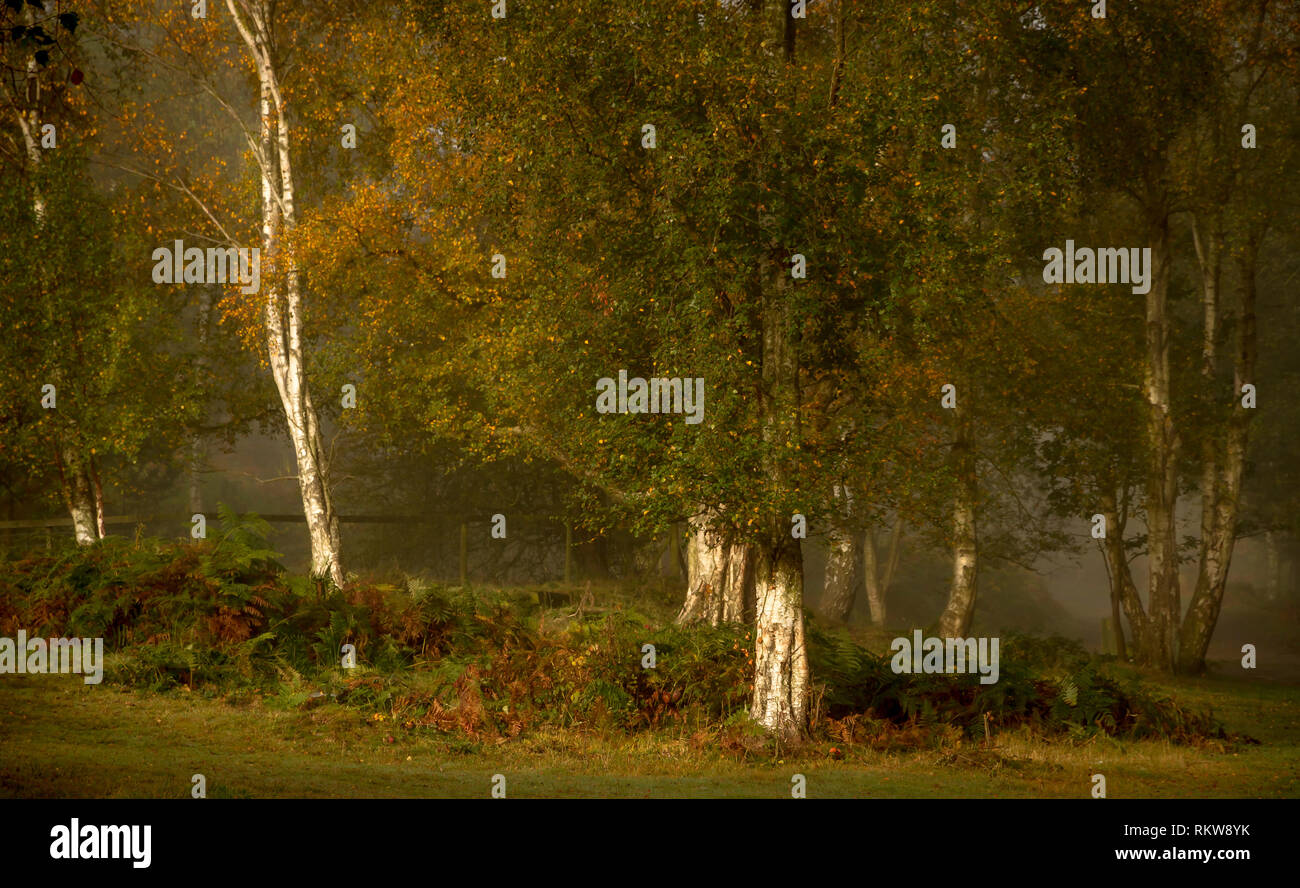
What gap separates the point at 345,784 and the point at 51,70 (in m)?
19.8

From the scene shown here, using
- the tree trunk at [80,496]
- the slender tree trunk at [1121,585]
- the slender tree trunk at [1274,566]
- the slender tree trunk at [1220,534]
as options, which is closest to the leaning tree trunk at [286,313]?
the tree trunk at [80,496]

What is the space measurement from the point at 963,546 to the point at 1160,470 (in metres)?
4.72

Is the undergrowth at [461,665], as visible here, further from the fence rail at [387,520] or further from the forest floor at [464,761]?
the fence rail at [387,520]

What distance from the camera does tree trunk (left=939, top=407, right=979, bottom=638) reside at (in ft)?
71.9

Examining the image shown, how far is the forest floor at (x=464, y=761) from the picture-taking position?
→ 10406 millimetres

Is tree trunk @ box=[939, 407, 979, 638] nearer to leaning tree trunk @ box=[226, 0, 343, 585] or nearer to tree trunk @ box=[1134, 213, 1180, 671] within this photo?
tree trunk @ box=[1134, 213, 1180, 671]

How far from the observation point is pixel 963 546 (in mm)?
22531

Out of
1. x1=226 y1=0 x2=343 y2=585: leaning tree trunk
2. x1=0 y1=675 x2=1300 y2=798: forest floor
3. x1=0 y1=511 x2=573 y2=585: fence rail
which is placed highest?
x1=226 y1=0 x2=343 y2=585: leaning tree trunk

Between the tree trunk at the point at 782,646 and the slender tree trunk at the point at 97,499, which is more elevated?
the slender tree trunk at the point at 97,499

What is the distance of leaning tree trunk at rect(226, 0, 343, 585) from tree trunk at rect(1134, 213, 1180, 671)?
17046mm

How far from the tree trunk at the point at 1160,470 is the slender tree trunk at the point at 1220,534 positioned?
1.91 ft

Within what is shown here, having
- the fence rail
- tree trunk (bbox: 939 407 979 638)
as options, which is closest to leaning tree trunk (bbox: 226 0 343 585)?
the fence rail

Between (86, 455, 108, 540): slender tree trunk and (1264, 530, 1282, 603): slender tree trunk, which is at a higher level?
(86, 455, 108, 540): slender tree trunk

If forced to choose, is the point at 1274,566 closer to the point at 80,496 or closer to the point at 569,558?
the point at 569,558
